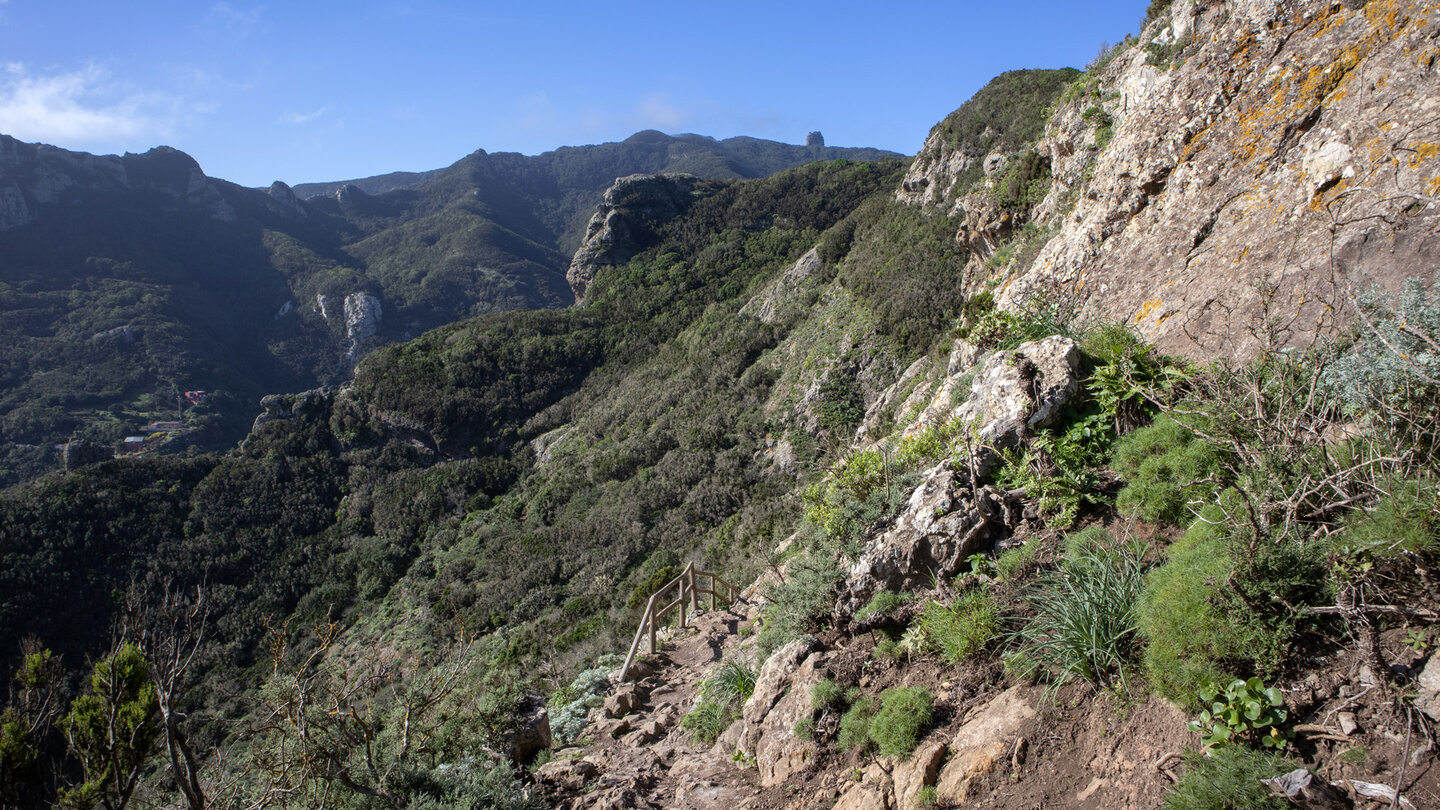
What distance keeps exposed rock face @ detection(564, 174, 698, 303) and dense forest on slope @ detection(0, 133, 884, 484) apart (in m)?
35.6

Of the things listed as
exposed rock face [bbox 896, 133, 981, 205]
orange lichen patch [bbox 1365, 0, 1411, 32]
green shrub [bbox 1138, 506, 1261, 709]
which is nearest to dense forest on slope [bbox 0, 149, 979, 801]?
exposed rock face [bbox 896, 133, 981, 205]

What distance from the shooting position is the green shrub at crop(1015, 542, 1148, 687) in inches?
122

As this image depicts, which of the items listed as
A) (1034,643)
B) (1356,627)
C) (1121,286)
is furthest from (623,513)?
(1356,627)

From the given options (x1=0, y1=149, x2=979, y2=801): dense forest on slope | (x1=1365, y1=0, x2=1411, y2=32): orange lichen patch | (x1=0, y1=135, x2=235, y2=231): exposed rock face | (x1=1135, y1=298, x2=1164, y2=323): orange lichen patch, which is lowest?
(x1=0, y1=149, x2=979, y2=801): dense forest on slope

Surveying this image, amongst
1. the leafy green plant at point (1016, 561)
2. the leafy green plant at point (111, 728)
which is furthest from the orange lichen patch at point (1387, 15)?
the leafy green plant at point (111, 728)

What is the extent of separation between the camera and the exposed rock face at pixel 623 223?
37125 mm

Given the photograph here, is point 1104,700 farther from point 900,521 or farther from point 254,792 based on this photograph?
point 254,792

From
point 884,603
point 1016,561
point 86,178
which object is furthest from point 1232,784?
point 86,178

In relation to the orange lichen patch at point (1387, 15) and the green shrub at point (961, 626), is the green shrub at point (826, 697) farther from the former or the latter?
the orange lichen patch at point (1387, 15)

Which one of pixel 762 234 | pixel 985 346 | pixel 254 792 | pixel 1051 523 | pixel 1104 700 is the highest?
pixel 762 234

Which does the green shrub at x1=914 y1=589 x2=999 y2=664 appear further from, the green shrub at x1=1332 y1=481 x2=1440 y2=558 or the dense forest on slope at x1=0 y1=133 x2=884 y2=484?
the dense forest on slope at x1=0 y1=133 x2=884 y2=484

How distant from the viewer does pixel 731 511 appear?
1767 cm

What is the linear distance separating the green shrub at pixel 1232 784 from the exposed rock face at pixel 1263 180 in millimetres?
2503

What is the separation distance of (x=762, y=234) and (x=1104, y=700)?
108 feet
